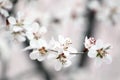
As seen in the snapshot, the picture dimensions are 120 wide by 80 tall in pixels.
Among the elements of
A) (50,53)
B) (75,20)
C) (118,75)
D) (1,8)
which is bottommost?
(118,75)

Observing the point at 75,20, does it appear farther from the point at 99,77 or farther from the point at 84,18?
the point at 99,77

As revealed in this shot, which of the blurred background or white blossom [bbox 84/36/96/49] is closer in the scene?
white blossom [bbox 84/36/96/49]

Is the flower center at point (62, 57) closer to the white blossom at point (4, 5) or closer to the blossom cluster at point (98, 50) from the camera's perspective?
the blossom cluster at point (98, 50)

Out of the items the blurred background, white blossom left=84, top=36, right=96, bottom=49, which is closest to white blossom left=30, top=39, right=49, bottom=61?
white blossom left=84, top=36, right=96, bottom=49

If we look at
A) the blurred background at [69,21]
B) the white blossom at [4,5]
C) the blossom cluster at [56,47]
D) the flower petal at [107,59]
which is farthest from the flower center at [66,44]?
the blurred background at [69,21]

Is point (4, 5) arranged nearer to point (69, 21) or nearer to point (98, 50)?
point (98, 50)

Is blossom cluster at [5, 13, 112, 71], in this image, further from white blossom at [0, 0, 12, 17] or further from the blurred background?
the blurred background

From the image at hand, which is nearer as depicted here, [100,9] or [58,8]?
[100,9]

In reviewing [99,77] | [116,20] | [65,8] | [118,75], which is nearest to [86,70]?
[99,77]
